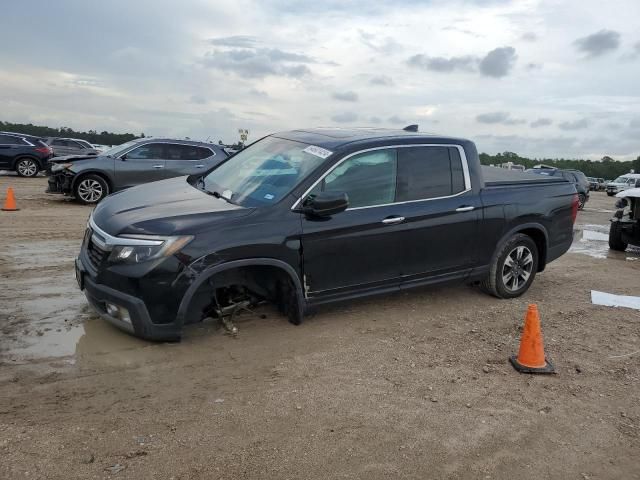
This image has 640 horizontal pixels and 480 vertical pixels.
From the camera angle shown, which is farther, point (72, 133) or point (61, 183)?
point (72, 133)

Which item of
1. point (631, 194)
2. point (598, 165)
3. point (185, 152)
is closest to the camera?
point (631, 194)

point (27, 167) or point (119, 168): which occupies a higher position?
point (119, 168)

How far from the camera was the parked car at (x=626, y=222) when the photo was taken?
33.2 feet

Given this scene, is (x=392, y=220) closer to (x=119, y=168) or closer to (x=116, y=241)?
(x=116, y=241)

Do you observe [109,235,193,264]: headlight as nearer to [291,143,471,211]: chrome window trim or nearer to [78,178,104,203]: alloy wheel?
[291,143,471,211]: chrome window trim

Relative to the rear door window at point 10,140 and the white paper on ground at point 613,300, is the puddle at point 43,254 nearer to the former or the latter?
the white paper on ground at point 613,300

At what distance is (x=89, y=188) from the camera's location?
12727 mm

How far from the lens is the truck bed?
20.0ft

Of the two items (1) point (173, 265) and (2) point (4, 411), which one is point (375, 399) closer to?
(1) point (173, 265)

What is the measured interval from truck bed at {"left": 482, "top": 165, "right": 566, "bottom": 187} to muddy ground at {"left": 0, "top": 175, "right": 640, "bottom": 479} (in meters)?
1.40

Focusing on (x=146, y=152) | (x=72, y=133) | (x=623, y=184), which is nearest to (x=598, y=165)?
(x=623, y=184)

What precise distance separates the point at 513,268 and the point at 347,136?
253 cm

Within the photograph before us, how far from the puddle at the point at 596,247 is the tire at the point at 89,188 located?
1025 cm

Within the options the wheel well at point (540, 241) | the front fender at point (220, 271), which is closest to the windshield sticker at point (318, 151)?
the front fender at point (220, 271)
